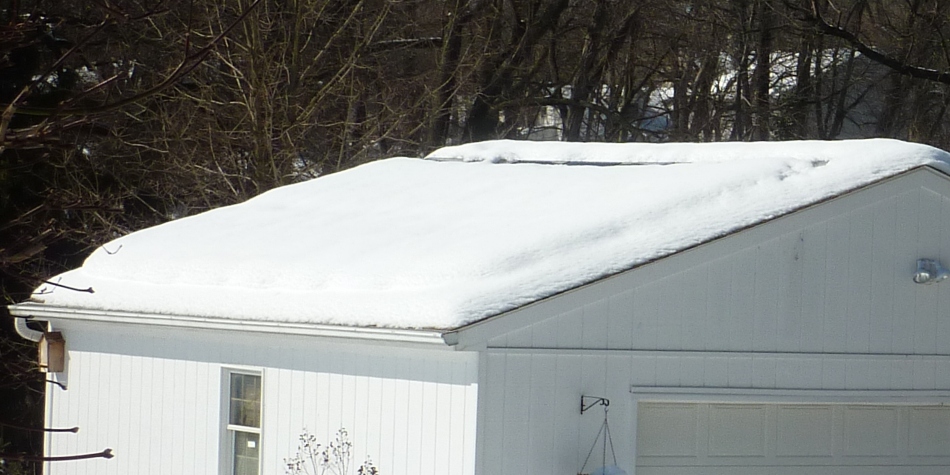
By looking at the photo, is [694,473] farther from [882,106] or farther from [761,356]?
[882,106]

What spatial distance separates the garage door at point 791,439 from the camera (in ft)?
29.8

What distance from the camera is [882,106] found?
25828mm

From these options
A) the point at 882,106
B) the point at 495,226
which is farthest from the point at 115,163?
the point at 882,106

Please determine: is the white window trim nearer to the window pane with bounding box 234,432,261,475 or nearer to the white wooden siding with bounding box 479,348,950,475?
the window pane with bounding box 234,432,261,475

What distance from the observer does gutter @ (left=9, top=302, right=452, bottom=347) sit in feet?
27.1

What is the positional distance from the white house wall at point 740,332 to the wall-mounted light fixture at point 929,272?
6cm

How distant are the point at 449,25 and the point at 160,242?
1058 centimetres

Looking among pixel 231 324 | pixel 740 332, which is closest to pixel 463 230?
pixel 231 324

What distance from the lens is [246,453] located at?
10.1 m

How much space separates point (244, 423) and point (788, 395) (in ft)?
13.9

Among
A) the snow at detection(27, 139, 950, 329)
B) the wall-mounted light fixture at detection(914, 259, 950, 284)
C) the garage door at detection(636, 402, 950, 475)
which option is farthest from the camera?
the wall-mounted light fixture at detection(914, 259, 950, 284)

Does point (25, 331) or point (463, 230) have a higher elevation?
point (463, 230)

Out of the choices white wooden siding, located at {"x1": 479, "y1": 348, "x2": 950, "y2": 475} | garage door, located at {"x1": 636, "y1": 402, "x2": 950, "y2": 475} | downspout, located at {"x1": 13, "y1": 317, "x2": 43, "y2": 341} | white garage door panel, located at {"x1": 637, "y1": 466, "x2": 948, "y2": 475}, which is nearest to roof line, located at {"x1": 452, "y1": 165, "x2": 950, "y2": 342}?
white wooden siding, located at {"x1": 479, "y1": 348, "x2": 950, "y2": 475}

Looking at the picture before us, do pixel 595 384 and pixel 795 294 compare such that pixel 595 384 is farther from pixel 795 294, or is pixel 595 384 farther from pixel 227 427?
pixel 227 427
